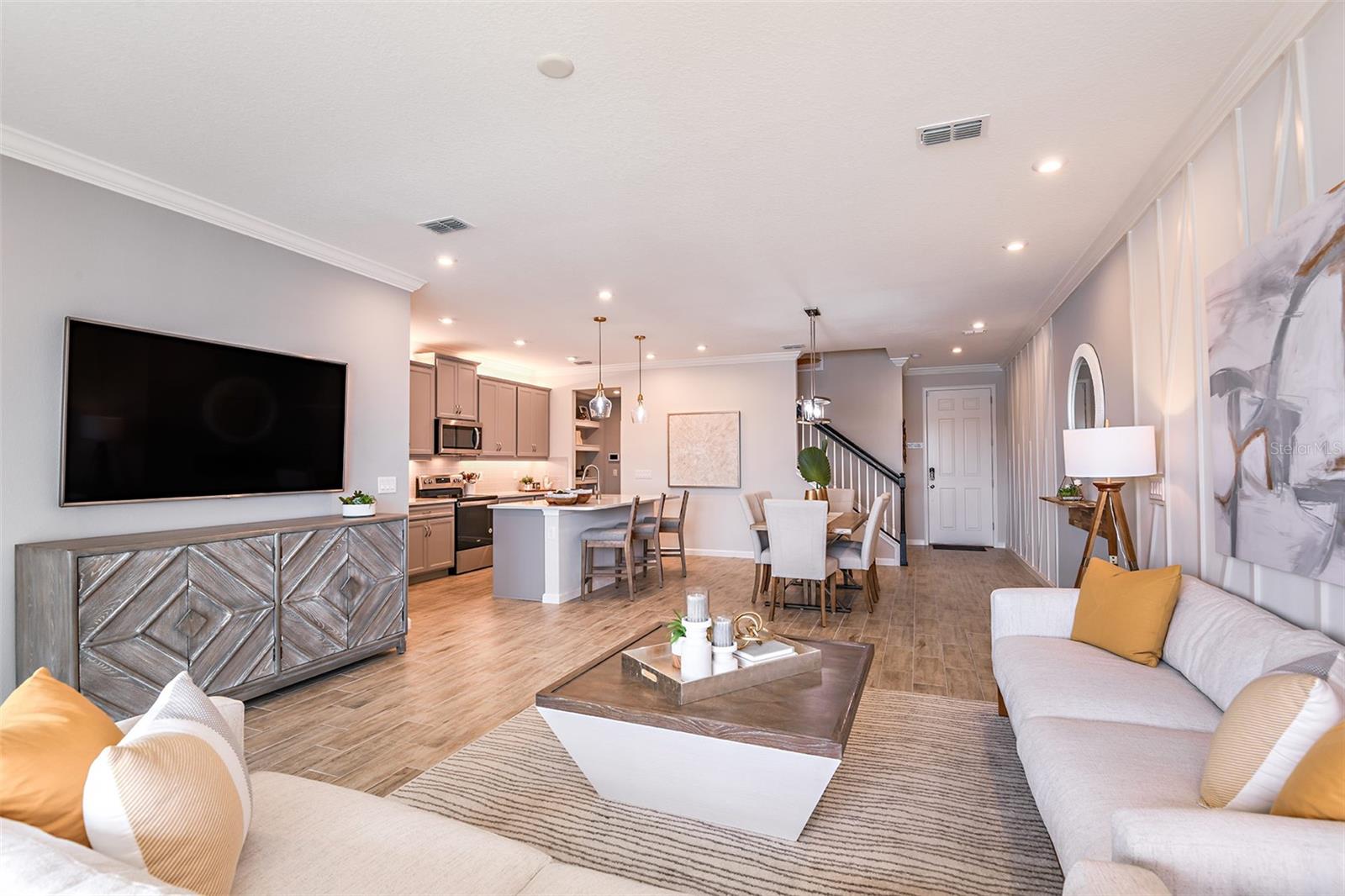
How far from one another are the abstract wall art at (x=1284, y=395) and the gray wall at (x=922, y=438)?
708 centimetres

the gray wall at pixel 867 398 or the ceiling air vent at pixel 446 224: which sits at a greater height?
the ceiling air vent at pixel 446 224

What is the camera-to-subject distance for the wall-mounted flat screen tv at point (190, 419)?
2.89m

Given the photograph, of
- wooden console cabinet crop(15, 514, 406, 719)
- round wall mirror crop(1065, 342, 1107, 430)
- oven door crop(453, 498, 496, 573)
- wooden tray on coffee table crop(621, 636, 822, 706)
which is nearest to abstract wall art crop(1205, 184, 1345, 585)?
wooden tray on coffee table crop(621, 636, 822, 706)

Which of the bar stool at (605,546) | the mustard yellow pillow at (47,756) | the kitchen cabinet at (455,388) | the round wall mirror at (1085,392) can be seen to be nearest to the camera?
the mustard yellow pillow at (47,756)

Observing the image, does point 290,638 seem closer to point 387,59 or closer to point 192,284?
point 192,284

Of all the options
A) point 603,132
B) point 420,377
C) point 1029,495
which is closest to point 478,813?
point 603,132

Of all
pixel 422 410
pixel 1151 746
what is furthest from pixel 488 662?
pixel 422 410

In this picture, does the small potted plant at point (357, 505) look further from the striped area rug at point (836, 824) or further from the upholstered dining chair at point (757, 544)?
the upholstered dining chair at point (757, 544)

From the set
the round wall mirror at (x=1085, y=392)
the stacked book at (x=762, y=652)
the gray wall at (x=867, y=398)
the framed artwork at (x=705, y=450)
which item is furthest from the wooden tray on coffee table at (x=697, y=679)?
the gray wall at (x=867, y=398)

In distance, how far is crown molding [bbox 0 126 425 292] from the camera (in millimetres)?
2719

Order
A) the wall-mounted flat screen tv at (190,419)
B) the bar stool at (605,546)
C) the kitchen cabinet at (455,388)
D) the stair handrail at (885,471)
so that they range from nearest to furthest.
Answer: the wall-mounted flat screen tv at (190,419)
the bar stool at (605,546)
the kitchen cabinet at (455,388)
the stair handrail at (885,471)

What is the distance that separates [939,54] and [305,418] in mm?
3842

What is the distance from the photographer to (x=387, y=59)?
221 centimetres

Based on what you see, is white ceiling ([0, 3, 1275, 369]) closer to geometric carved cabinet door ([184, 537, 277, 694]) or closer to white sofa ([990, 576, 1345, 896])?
geometric carved cabinet door ([184, 537, 277, 694])
